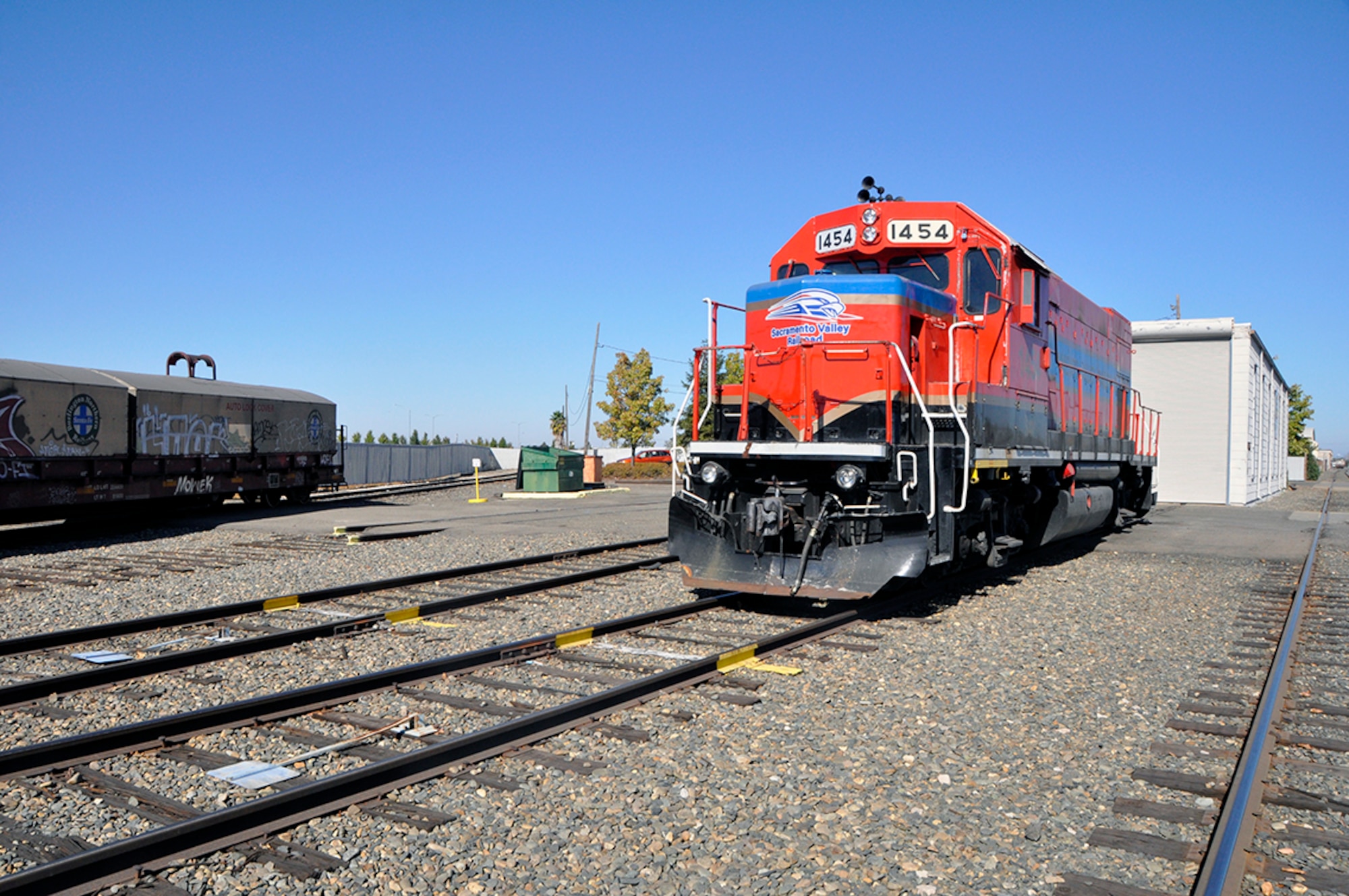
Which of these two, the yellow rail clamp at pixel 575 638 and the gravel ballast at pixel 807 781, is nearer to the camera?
the gravel ballast at pixel 807 781

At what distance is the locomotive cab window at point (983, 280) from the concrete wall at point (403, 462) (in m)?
23.8

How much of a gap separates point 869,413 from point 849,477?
34.5 inches

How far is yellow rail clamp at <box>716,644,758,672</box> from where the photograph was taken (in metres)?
5.82

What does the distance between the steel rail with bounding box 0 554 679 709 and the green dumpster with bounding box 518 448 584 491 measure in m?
17.4

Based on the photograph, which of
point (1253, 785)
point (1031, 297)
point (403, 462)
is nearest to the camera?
point (1253, 785)

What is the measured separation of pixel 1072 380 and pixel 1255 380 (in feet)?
71.6

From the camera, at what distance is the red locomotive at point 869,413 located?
7.47 metres

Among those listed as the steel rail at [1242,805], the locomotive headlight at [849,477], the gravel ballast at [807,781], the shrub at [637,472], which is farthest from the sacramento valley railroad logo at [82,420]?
the shrub at [637,472]

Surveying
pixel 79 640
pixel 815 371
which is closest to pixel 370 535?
pixel 79 640

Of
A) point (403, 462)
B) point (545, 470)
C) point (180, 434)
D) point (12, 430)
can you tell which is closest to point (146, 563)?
point (12, 430)

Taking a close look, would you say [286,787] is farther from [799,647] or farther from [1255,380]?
[1255,380]

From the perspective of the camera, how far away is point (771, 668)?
5.90 m

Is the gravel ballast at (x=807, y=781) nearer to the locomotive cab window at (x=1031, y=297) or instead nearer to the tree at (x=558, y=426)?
the locomotive cab window at (x=1031, y=297)

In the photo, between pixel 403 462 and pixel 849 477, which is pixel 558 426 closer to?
pixel 403 462
